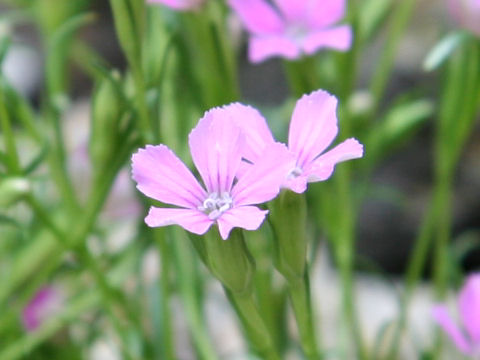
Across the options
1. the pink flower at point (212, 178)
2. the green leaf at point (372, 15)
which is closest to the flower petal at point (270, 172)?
the pink flower at point (212, 178)

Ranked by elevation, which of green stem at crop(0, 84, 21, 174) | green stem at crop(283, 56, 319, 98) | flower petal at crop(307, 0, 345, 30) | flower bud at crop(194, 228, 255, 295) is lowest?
flower bud at crop(194, 228, 255, 295)

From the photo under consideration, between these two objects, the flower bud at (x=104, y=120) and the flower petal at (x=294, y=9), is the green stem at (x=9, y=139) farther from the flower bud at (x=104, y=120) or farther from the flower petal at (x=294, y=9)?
the flower petal at (x=294, y=9)

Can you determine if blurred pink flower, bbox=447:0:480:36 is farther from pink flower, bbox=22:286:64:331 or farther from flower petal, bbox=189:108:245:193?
pink flower, bbox=22:286:64:331

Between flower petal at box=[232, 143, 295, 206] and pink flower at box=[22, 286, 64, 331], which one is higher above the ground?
pink flower at box=[22, 286, 64, 331]

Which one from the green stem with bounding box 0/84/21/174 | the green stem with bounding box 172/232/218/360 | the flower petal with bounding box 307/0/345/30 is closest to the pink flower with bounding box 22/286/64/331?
the green stem with bounding box 172/232/218/360

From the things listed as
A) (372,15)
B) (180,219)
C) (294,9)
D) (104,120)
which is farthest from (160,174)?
(372,15)

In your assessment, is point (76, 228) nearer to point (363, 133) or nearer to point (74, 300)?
point (74, 300)

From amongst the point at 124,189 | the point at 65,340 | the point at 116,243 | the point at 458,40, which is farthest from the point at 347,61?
the point at 116,243

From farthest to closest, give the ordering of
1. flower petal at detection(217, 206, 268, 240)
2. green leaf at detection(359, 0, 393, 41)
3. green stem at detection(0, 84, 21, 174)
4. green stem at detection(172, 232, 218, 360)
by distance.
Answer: green leaf at detection(359, 0, 393, 41), green stem at detection(172, 232, 218, 360), green stem at detection(0, 84, 21, 174), flower petal at detection(217, 206, 268, 240)
